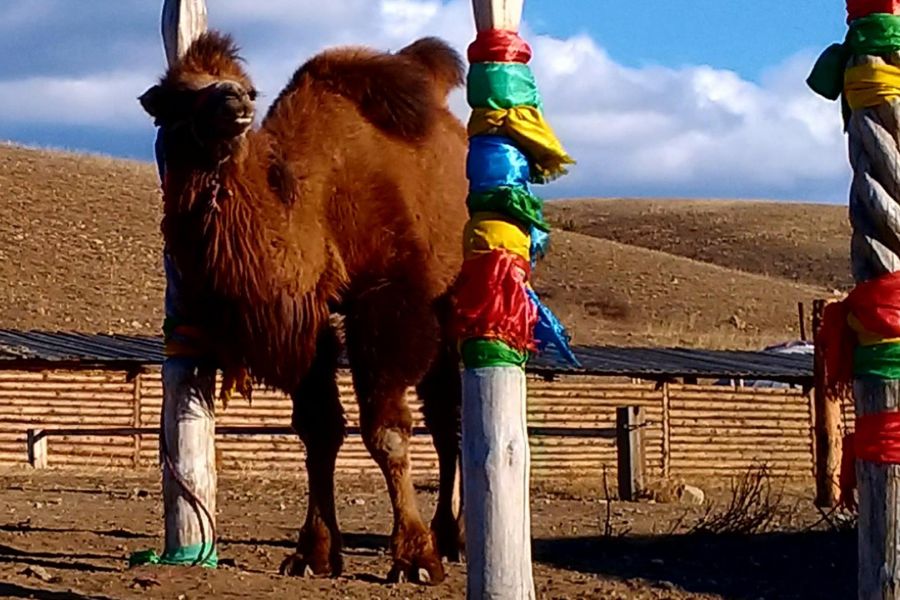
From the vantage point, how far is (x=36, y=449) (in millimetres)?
21297

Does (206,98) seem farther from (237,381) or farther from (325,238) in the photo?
(237,381)

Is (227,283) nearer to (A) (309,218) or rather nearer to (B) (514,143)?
(A) (309,218)

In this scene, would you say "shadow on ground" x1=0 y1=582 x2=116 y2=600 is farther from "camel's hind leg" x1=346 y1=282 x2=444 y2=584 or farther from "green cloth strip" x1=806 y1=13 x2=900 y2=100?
"green cloth strip" x1=806 y1=13 x2=900 y2=100

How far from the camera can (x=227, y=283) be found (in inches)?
306

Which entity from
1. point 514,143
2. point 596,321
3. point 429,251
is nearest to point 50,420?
point 429,251

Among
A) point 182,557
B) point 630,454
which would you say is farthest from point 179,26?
point 630,454

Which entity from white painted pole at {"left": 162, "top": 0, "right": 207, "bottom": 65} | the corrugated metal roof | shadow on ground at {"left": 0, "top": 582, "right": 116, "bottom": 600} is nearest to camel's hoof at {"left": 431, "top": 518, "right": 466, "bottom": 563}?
shadow on ground at {"left": 0, "top": 582, "right": 116, "bottom": 600}

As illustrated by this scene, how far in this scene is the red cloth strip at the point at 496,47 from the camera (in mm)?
6352

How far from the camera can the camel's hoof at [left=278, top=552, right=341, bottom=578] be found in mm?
8430

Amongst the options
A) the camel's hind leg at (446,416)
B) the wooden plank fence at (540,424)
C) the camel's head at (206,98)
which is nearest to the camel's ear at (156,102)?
the camel's head at (206,98)

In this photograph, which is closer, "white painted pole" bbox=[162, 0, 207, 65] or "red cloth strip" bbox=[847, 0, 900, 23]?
"red cloth strip" bbox=[847, 0, 900, 23]

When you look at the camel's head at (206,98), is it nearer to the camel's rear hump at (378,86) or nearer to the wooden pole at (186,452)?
the wooden pole at (186,452)

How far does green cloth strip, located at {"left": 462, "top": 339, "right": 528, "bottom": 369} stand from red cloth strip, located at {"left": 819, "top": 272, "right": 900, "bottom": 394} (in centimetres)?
120

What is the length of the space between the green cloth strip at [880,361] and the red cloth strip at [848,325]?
0.05 m
